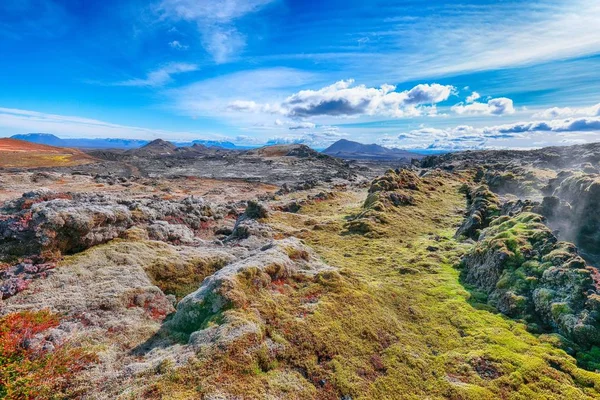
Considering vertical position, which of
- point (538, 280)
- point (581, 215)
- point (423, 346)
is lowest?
point (423, 346)

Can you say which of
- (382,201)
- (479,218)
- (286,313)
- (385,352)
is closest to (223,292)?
(286,313)

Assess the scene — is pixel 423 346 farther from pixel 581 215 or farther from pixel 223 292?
pixel 581 215

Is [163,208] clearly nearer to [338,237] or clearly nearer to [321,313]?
[338,237]

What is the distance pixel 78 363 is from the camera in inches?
452

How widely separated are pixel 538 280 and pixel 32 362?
85.7 ft

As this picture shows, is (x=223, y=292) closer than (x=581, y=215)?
Yes

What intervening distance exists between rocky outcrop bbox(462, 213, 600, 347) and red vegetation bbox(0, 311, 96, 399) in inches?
871

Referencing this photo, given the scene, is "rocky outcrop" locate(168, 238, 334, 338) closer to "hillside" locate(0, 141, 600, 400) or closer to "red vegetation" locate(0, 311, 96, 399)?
"hillside" locate(0, 141, 600, 400)

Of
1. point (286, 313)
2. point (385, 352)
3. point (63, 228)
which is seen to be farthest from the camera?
point (63, 228)

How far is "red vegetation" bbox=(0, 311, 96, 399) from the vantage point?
9.95m

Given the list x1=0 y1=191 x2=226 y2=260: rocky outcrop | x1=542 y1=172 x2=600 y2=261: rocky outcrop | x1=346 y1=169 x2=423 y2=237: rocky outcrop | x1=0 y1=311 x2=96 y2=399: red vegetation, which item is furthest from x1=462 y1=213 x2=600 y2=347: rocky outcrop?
x1=0 y1=191 x2=226 y2=260: rocky outcrop

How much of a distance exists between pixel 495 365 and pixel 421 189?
4788 cm

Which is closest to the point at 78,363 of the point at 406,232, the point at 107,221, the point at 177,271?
the point at 177,271

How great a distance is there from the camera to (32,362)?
Result: 11023mm
